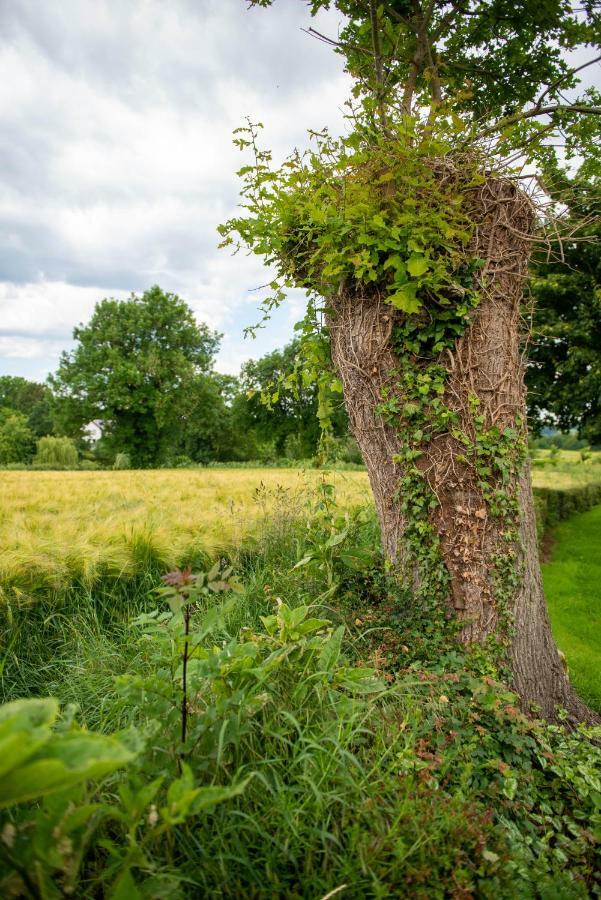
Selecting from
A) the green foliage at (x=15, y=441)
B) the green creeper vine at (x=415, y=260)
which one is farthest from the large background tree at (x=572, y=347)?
the green foliage at (x=15, y=441)

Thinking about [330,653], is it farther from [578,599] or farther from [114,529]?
[578,599]

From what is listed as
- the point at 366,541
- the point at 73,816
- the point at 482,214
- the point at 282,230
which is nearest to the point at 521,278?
the point at 482,214

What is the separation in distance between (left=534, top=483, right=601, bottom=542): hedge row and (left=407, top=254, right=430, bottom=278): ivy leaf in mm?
6795

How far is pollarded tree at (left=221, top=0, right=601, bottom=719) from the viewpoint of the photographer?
2.73 m

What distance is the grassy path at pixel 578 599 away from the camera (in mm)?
4652

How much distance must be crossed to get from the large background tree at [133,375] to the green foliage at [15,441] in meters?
16.2

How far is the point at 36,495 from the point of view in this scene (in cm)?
577

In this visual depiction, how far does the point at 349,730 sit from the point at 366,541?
7.23 ft

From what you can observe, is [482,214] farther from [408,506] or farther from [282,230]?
[408,506]

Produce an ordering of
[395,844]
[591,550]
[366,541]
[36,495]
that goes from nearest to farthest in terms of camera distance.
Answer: [395,844] → [366,541] → [36,495] → [591,550]

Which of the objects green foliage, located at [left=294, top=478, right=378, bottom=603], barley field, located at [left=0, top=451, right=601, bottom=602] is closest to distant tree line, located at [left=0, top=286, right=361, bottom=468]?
barley field, located at [left=0, top=451, right=601, bottom=602]

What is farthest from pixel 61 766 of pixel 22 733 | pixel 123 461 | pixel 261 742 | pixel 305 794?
pixel 123 461

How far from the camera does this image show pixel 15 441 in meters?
39.8

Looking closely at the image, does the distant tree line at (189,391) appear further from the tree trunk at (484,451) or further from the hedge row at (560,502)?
the tree trunk at (484,451)
